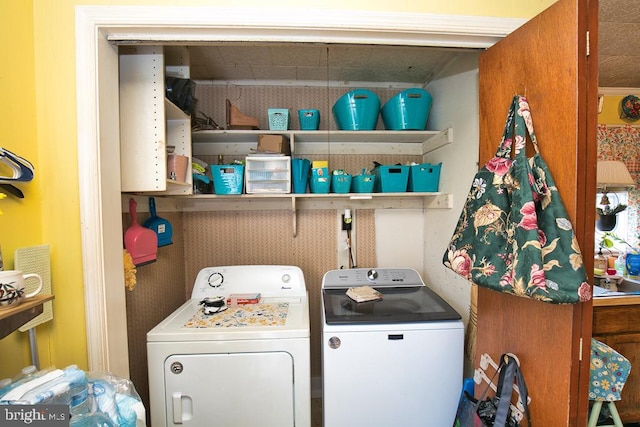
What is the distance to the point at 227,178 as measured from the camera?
1.80 meters

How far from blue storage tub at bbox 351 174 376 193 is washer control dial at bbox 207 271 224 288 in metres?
1.15

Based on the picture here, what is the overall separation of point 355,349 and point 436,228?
1.11 m

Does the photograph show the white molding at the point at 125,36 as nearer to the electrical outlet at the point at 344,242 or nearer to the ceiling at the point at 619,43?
the ceiling at the point at 619,43

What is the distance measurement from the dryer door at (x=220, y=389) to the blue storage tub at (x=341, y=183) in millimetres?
1116

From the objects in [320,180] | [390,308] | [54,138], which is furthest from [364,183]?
[54,138]

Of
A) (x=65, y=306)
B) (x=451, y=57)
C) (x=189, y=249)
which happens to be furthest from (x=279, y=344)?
(x=451, y=57)

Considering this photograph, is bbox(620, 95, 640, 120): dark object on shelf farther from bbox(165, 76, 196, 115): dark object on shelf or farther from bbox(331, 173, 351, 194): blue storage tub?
bbox(165, 76, 196, 115): dark object on shelf

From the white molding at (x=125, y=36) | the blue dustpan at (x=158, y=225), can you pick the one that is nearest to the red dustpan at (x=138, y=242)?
the blue dustpan at (x=158, y=225)

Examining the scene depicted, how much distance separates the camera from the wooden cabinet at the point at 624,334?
4.99ft

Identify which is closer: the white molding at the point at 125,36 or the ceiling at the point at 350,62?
the white molding at the point at 125,36

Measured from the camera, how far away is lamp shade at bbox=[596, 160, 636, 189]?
1948 millimetres

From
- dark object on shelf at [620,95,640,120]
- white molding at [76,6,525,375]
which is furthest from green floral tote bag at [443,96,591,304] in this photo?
dark object on shelf at [620,95,640,120]

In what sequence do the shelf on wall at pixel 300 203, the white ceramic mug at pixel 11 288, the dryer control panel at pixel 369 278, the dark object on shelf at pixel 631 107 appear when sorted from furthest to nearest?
1. the shelf on wall at pixel 300 203
2. the dark object on shelf at pixel 631 107
3. the dryer control panel at pixel 369 278
4. the white ceramic mug at pixel 11 288

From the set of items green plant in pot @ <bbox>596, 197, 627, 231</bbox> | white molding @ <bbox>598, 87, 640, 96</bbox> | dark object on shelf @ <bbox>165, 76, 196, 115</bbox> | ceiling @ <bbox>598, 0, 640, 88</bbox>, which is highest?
ceiling @ <bbox>598, 0, 640, 88</bbox>
